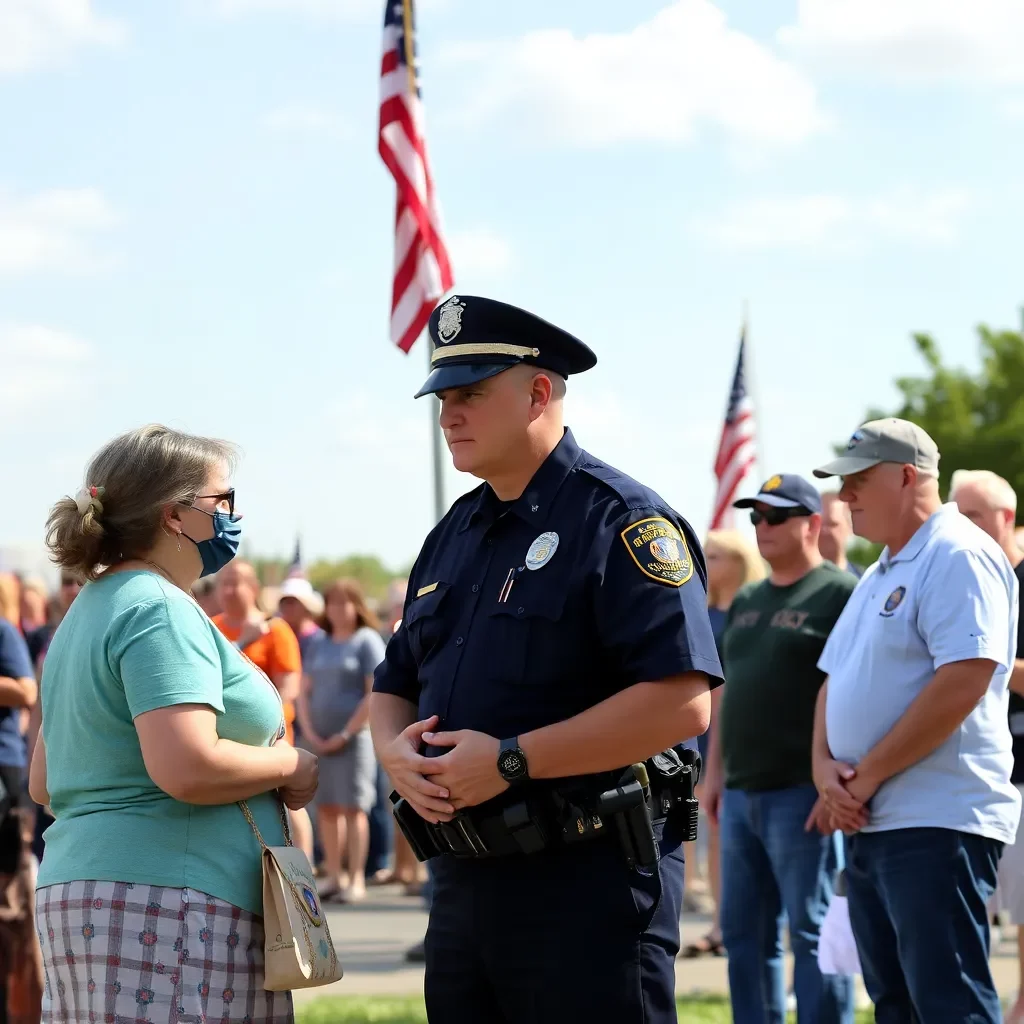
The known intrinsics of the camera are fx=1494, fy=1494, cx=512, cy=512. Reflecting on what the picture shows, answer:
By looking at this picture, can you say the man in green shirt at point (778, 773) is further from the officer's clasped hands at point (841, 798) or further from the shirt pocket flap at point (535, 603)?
the shirt pocket flap at point (535, 603)

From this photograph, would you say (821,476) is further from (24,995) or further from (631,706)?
(24,995)

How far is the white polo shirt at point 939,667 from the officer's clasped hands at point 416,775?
1813mm

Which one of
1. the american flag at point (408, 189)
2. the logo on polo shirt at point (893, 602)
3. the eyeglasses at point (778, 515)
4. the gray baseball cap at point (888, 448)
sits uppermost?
the american flag at point (408, 189)

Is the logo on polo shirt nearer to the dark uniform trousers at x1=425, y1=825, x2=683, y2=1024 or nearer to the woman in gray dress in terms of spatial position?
the dark uniform trousers at x1=425, y1=825, x2=683, y2=1024

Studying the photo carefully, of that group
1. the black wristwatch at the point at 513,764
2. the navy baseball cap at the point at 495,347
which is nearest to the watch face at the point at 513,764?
the black wristwatch at the point at 513,764

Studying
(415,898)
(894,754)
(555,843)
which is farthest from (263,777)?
(415,898)

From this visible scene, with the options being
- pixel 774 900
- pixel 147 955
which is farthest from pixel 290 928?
pixel 774 900

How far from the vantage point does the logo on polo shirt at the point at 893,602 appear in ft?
15.3

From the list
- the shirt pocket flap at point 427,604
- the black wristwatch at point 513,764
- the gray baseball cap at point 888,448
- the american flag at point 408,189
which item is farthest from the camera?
the american flag at point 408,189

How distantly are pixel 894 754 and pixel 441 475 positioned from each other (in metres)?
4.59

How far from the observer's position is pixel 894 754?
452 cm

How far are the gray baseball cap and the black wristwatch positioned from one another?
2128 mm

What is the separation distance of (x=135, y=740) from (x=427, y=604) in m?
0.75

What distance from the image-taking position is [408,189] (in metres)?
8.76
